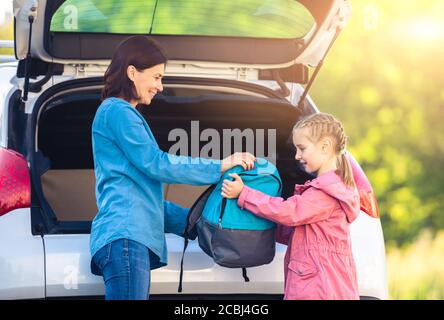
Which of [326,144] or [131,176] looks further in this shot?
[326,144]

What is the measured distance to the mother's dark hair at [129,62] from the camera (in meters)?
3.68

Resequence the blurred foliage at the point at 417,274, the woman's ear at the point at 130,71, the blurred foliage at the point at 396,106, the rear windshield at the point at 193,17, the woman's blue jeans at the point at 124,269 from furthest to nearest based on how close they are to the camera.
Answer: the blurred foliage at the point at 396,106, the blurred foliage at the point at 417,274, the rear windshield at the point at 193,17, the woman's ear at the point at 130,71, the woman's blue jeans at the point at 124,269

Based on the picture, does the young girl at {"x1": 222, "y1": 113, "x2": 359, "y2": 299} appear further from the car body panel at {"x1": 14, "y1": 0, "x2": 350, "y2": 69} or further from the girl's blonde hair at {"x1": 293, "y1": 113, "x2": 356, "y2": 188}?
the car body panel at {"x1": 14, "y1": 0, "x2": 350, "y2": 69}

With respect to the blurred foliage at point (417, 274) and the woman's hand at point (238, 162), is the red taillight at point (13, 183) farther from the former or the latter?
the blurred foliage at point (417, 274)

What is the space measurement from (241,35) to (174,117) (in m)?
Result: 0.53

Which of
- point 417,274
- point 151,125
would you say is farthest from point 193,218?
point 417,274

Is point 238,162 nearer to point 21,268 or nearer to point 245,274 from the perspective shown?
point 245,274

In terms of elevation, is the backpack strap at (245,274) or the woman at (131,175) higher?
the woman at (131,175)

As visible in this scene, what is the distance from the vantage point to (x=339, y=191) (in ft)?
12.0

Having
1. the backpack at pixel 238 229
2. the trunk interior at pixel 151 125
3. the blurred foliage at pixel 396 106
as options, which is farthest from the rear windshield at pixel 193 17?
the blurred foliage at pixel 396 106

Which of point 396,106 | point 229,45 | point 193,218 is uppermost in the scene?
point 396,106

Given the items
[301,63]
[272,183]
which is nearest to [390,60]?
[301,63]

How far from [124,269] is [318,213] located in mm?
710

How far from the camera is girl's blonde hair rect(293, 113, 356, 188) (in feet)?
12.1
